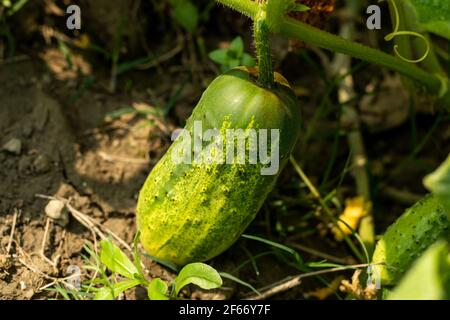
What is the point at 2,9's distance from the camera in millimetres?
2900

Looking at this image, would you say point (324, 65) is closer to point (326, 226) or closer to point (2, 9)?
point (326, 226)

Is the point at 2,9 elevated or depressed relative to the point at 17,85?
elevated

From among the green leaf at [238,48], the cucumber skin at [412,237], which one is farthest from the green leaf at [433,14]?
the green leaf at [238,48]

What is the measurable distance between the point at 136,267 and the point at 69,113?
90 cm

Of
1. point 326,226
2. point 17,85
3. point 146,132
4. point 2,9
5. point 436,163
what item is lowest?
point 326,226

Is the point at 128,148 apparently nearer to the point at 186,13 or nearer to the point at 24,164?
the point at 24,164

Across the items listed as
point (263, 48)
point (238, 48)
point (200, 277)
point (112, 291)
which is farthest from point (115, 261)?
point (238, 48)

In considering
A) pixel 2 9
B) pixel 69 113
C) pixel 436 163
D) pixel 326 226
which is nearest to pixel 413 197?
pixel 436 163

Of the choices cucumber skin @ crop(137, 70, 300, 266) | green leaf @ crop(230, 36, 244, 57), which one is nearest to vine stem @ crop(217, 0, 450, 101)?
cucumber skin @ crop(137, 70, 300, 266)

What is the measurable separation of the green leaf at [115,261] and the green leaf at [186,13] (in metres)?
1.20

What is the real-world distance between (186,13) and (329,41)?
3.10 ft

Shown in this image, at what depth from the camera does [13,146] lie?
2594 millimetres

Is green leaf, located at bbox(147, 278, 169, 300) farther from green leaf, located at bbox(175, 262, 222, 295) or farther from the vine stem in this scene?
the vine stem

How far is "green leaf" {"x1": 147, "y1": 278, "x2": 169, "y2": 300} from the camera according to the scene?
213 centimetres
